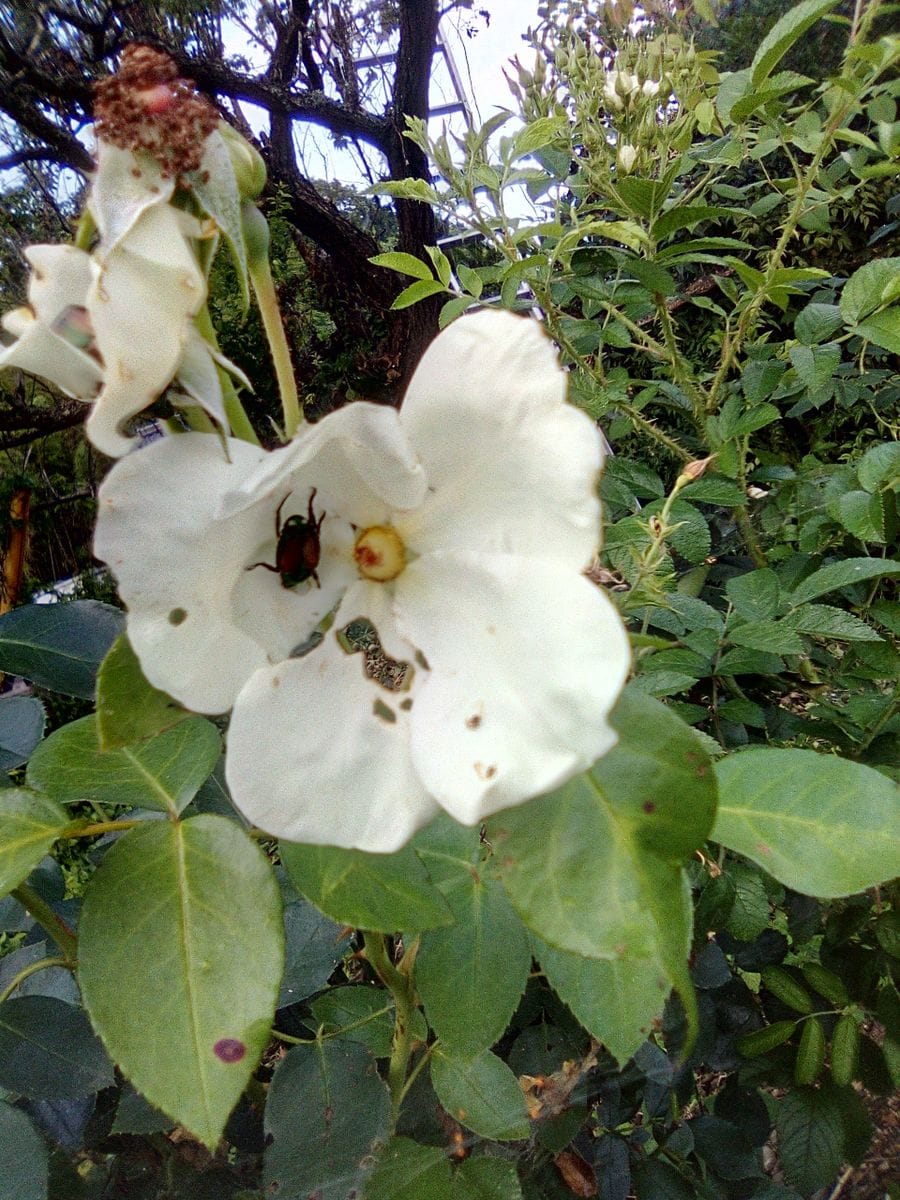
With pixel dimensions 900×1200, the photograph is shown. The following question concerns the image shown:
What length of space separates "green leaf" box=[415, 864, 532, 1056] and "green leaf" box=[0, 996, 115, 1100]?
20 cm

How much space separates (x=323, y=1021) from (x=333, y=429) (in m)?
0.48

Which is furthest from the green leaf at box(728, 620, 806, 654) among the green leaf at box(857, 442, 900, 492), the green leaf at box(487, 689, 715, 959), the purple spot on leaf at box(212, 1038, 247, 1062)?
the purple spot on leaf at box(212, 1038, 247, 1062)

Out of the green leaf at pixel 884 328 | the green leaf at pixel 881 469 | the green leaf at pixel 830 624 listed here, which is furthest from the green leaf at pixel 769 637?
the green leaf at pixel 884 328

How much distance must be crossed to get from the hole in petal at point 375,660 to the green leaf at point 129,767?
0.09 m

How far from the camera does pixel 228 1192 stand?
21.1 inches

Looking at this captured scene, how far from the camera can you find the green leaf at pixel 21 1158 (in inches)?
15.1

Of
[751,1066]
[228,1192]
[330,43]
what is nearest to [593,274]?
[751,1066]

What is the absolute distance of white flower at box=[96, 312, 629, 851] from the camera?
0.81ft

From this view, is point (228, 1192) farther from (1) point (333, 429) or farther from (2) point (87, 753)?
(1) point (333, 429)

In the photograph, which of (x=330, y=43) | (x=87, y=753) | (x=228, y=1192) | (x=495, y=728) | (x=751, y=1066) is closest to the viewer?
(x=495, y=728)

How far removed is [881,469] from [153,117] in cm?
69

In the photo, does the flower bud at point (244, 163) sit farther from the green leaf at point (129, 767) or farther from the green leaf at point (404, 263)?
the green leaf at point (404, 263)

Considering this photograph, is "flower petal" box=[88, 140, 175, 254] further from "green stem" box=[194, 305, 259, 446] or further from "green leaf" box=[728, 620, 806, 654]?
"green leaf" box=[728, 620, 806, 654]

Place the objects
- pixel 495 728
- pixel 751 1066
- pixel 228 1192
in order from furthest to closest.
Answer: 1. pixel 751 1066
2. pixel 228 1192
3. pixel 495 728
